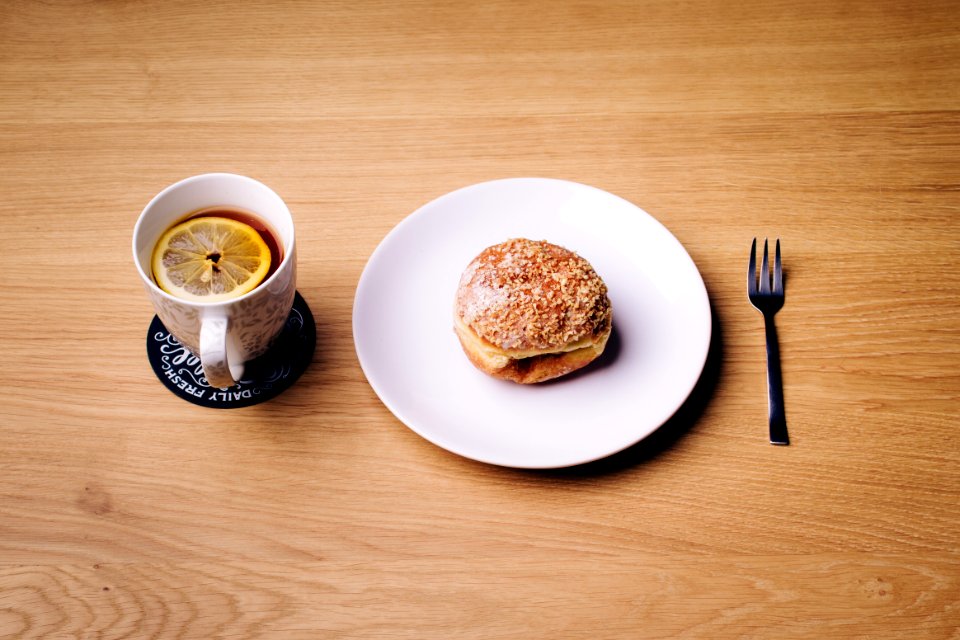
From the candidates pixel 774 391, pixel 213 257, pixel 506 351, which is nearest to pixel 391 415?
→ pixel 506 351

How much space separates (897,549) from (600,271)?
0.54 meters

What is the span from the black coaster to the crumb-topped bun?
235 millimetres

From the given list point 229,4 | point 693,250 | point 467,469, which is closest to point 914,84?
point 693,250

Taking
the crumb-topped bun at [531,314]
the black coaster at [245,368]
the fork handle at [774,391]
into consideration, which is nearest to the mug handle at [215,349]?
the black coaster at [245,368]

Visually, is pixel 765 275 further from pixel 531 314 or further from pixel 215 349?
pixel 215 349

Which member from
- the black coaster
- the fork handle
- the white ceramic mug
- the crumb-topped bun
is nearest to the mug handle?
the white ceramic mug

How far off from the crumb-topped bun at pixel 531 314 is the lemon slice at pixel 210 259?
0.28m

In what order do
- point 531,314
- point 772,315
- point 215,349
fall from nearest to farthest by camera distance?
point 215,349 < point 531,314 < point 772,315

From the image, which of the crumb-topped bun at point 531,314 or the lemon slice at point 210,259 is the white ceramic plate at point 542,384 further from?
the lemon slice at point 210,259

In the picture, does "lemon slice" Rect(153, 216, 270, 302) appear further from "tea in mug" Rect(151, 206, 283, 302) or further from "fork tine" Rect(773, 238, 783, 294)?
"fork tine" Rect(773, 238, 783, 294)

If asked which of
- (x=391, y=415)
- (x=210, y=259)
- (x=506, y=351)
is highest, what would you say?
(x=210, y=259)

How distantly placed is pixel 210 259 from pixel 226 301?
0.10 m

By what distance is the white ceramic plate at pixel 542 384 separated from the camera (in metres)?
0.99

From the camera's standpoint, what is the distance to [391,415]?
1061mm
